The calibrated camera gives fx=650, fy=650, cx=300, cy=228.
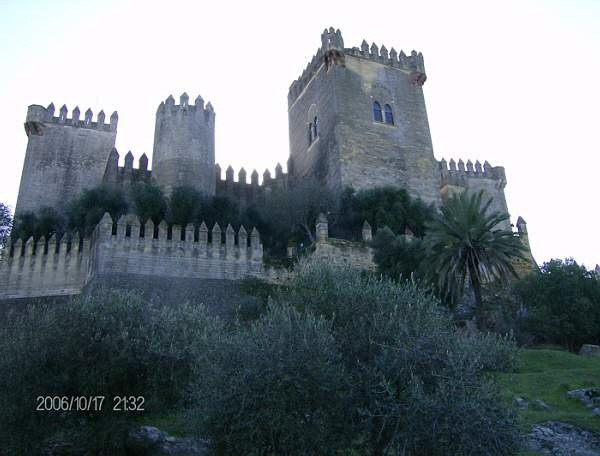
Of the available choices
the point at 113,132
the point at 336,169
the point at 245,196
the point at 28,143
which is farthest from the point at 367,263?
the point at 28,143

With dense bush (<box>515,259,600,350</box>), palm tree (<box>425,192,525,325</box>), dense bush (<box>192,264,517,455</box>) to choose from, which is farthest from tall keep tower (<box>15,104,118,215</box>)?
dense bush (<box>192,264,517,455</box>)

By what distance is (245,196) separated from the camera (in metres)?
33.4

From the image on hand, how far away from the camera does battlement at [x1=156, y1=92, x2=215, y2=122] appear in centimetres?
3081

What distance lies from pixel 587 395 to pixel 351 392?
6410 millimetres

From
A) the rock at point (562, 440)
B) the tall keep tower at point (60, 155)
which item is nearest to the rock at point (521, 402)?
the rock at point (562, 440)

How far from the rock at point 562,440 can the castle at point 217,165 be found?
1183 centimetres

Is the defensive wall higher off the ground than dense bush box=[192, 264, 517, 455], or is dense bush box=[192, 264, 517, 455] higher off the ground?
the defensive wall

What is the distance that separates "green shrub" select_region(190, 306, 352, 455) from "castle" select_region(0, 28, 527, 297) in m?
11.0

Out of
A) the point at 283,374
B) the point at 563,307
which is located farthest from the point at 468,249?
the point at 283,374

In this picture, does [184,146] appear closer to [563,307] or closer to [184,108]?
[184,108]

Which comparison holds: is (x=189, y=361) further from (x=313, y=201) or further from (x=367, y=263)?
(x=313, y=201)

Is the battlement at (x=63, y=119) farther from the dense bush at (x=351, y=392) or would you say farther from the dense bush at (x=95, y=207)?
the dense bush at (x=351, y=392)

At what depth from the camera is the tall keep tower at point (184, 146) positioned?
1156 inches

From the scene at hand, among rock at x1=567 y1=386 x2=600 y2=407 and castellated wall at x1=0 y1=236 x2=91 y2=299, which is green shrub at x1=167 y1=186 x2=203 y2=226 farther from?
rock at x1=567 y1=386 x2=600 y2=407
